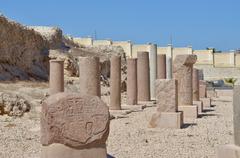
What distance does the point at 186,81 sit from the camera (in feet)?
51.0

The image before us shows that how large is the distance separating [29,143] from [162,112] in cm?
406

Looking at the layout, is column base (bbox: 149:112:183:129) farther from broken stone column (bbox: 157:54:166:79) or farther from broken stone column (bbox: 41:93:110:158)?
broken stone column (bbox: 157:54:166:79)

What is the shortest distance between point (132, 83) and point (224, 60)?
1658 inches

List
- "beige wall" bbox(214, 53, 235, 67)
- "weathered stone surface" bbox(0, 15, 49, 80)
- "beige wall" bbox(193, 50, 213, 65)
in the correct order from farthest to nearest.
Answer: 1. "beige wall" bbox(193, 50, 213, 65)
2. "beige wall" bbox(214, 53, 235, 67)
3. "weathered stone surface" bbox(0, 15, 49, 80)

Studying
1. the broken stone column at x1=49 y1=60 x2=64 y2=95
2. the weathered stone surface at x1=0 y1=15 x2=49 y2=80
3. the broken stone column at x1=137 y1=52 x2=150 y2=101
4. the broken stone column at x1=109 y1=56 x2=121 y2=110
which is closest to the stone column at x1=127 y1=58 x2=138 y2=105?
the broken stone column at x1=137 y1=52 x2=150 y2=101

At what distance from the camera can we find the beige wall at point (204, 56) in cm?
5938

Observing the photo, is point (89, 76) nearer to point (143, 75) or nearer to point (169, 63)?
point (143, 75)

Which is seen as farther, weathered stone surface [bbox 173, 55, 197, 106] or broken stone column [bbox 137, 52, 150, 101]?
broken stone column [bbox 137, 52, 150, 101]

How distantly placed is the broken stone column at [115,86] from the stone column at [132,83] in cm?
145

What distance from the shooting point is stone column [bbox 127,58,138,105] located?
19.4 m

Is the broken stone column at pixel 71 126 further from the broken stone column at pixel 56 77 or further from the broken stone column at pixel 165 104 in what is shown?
the broken stone column at pixel 56 77

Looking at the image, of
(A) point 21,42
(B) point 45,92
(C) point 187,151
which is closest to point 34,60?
(A) point 21,42

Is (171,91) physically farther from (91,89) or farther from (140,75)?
(140,75)

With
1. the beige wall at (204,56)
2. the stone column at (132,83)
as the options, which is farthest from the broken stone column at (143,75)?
the beige wall at (204,56)
